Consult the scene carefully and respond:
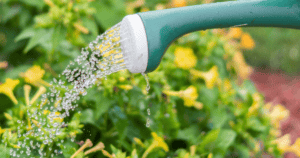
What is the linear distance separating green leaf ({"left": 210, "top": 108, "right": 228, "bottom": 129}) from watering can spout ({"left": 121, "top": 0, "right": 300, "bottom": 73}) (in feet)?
1.72

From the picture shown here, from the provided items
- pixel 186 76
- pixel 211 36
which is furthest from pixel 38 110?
pixel 211 36

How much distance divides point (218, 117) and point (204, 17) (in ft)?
1.93

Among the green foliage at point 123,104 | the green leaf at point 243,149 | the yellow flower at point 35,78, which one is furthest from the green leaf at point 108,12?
the green leaf at point 243,149


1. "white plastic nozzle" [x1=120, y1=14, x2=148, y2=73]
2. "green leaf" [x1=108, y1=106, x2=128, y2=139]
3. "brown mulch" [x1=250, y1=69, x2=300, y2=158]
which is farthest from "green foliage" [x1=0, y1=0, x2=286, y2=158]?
"brown mulch" [x1=250, y1=69, x2=300, y2=158]

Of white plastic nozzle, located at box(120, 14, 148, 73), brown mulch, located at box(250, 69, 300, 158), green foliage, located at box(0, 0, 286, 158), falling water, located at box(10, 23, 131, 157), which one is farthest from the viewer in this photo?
brown mulch, located at box(250, 69, 300, 158)

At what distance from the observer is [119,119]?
29.1 inches

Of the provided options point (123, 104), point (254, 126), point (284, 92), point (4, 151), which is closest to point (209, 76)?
point (254, 126)

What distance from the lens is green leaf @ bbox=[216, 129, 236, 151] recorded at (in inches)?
32.4

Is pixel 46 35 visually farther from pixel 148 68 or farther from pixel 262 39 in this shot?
pixel 262 39

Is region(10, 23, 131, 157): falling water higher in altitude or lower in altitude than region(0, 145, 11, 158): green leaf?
higher

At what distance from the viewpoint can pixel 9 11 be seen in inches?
44.7

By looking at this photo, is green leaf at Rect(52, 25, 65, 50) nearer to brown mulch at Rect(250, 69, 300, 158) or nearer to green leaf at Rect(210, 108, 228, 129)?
green leaf at Rect(210, 108, 228, 129)

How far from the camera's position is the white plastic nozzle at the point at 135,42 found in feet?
1.54

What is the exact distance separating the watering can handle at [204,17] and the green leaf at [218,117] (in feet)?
1.73
